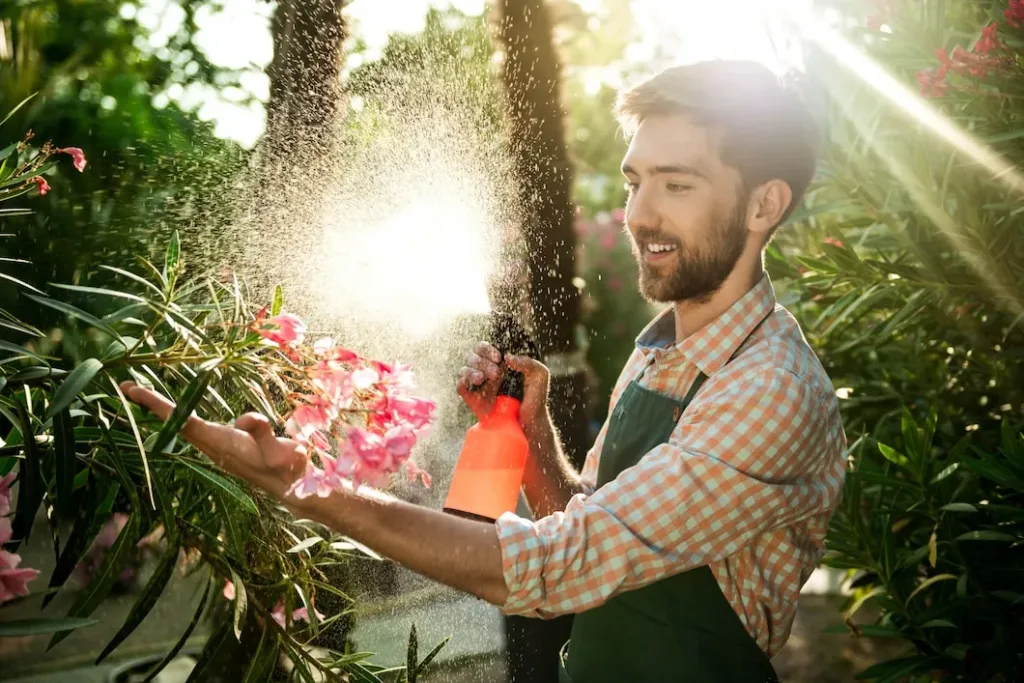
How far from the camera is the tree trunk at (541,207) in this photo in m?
3.71

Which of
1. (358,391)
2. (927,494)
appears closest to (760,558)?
(358,391)

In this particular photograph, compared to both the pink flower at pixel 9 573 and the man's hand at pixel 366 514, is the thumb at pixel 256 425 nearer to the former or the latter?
the man's hand at pixel 366 514

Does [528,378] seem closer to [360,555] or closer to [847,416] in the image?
[360,555]

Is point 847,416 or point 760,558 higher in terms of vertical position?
point 760,558

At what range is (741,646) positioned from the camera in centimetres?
180

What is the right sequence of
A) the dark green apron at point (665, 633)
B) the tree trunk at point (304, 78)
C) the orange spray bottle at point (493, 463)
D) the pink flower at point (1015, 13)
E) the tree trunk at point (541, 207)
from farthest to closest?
the tree trunk at point (541, 207)
the tree trunk at point (304, 78)
the pink flower at point (1015, 13)
the orange spray bottle at point (493, 463)
the dark green apron at point (665, 633)

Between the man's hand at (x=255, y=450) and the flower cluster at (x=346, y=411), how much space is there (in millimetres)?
23

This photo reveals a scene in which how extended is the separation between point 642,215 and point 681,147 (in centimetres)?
15

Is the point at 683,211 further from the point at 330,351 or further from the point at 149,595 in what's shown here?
the point at 149,595

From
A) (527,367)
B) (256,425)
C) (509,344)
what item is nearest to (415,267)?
(509,344)

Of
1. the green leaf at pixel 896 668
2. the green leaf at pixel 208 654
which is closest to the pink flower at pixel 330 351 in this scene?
the green leaf at pixel 208 654

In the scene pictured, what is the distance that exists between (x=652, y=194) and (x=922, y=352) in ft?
6.23

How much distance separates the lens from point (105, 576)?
5.37 ft

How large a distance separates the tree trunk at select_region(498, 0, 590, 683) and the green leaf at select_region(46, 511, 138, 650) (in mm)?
2198
